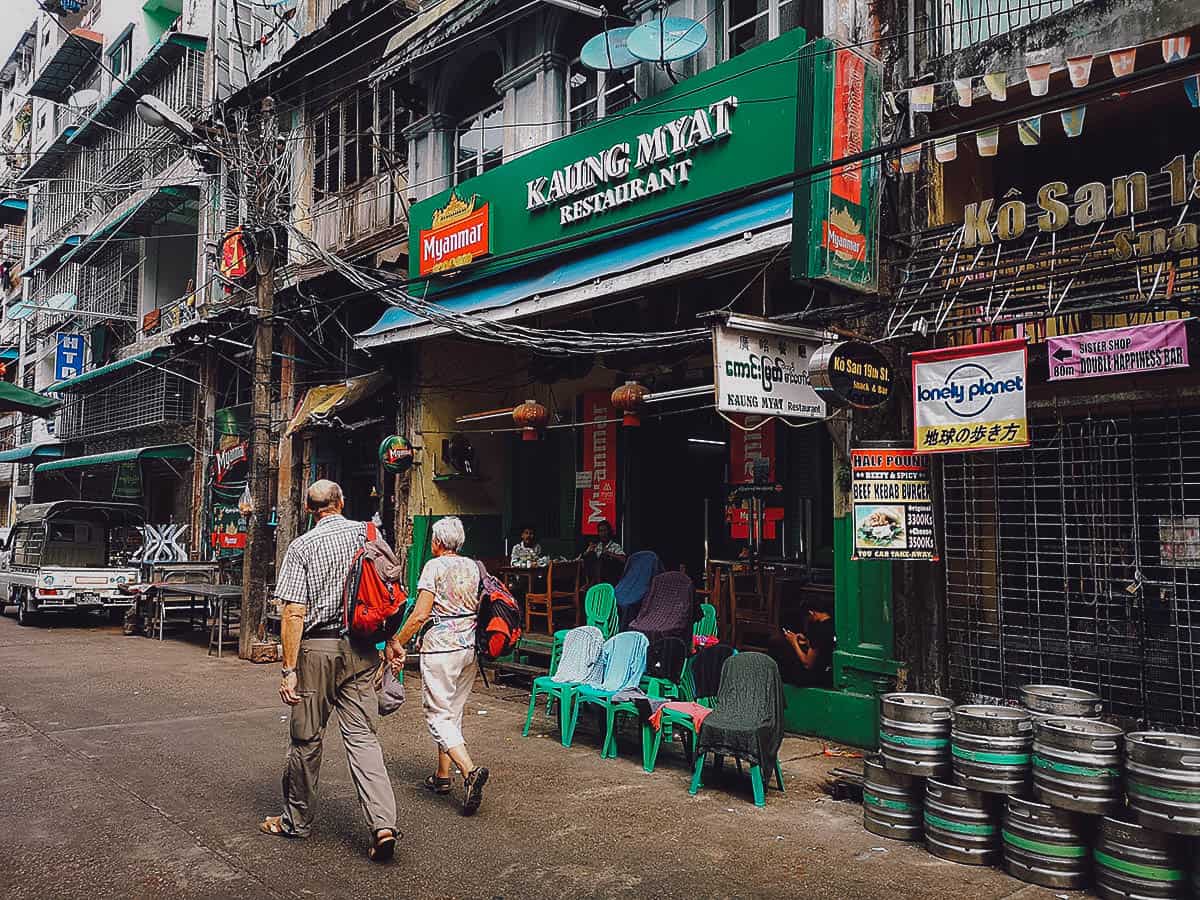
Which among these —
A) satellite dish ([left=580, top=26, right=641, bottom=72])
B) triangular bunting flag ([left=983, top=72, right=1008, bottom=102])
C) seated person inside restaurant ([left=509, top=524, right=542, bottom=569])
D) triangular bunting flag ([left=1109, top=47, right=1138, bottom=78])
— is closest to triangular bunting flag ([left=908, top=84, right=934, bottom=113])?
triangular bunting flag ([left=983, top=72, right=1008, bottom=102])

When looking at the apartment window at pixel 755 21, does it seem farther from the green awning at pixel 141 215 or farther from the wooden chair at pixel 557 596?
the green awning at pixel 141 215

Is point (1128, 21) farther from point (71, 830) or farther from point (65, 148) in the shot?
point (65, 148)

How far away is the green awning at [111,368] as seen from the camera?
21250mm

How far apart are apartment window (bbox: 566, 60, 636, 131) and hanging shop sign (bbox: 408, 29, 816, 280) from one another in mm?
975

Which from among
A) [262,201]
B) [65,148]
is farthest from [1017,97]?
[65,148]

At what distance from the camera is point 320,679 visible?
5512mm

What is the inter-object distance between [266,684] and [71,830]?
5.46m

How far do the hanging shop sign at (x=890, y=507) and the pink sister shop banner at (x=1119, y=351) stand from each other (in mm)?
1271

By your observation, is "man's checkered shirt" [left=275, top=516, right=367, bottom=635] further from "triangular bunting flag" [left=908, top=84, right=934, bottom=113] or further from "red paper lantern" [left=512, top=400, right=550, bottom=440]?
"red paper lantern" [left=512, top=400, right=550, bottom=440]

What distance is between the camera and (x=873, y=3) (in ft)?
27.4

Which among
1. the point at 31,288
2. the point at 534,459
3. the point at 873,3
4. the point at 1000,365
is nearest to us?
the point at 1000,365

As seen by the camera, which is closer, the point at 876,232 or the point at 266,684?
the point at 876,232

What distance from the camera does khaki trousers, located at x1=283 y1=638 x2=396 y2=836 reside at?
5375 millimetres

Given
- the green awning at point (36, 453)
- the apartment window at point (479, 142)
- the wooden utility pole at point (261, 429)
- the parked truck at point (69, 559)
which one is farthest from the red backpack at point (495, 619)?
the green awning at point (36, 453)
